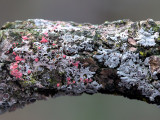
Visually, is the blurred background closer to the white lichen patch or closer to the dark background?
the dark background

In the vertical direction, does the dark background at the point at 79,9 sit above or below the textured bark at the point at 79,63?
above

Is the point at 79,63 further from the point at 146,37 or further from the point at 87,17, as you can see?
the point at 87,17

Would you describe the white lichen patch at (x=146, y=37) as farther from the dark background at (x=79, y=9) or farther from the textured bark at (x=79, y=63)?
the dark background at (x=79, y=9)

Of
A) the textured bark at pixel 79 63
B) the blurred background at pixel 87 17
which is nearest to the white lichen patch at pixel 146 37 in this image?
the textured bark at pixel 79 63

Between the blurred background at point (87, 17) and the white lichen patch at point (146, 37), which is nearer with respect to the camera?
the white lichen patch at point (146, 37)

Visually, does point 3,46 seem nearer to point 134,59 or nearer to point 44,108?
point 134,59

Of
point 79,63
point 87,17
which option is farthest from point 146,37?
point 87,17

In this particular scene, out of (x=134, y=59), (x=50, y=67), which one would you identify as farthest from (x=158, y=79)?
(x=50, y=67)
